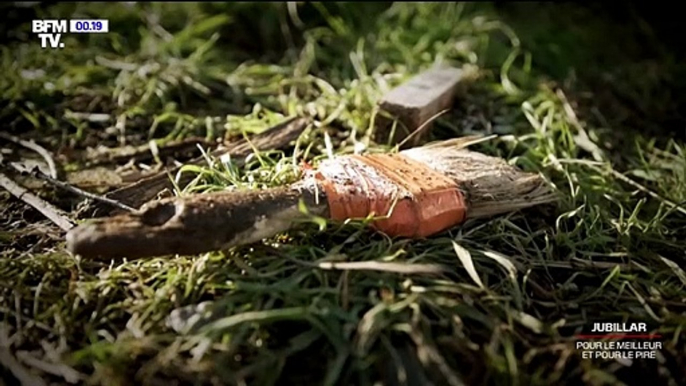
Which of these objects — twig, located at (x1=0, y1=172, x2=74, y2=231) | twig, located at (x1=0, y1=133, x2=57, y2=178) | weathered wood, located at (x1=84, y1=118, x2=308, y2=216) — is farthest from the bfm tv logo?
weathered wood, located at (x1=84, y1=118, x2=308, y2=216)

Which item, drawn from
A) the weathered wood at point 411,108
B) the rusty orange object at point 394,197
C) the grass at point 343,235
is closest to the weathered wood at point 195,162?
the grass at point 343,235

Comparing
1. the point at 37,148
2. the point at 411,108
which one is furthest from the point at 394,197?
the point at 37,148

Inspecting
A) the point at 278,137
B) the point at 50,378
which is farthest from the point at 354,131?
the point at 50,378

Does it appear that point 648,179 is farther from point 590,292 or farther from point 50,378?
point 50,378

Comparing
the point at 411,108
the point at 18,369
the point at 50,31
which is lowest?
the point at 18,369

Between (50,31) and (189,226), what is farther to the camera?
(50,31)

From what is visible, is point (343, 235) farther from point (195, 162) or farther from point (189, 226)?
point (195, 162)
